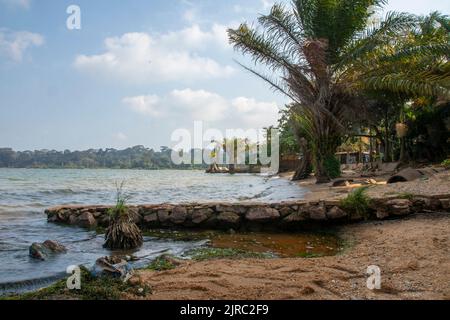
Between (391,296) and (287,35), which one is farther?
(287,35)

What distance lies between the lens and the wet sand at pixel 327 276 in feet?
11.3

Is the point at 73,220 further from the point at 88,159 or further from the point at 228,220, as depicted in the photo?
the point at 88,159

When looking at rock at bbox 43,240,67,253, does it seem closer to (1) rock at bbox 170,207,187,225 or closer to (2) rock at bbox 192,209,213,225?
(1) rock at bbox 170,207,187,225

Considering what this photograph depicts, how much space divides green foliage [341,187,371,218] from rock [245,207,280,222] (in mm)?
1340

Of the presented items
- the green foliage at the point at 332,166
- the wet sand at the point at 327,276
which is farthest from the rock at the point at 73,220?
the green foliage at the point at 332,166

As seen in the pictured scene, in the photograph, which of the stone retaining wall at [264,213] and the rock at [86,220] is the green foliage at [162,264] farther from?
the rock at [86,220]

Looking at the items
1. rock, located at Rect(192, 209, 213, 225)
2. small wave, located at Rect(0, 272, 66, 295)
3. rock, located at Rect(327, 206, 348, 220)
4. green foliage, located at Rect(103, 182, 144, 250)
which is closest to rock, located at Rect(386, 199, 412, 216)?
rock, located at Rect(327, 206, 348, 220)

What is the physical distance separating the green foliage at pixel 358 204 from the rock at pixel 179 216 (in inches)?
123

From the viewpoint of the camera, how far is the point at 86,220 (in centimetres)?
816
